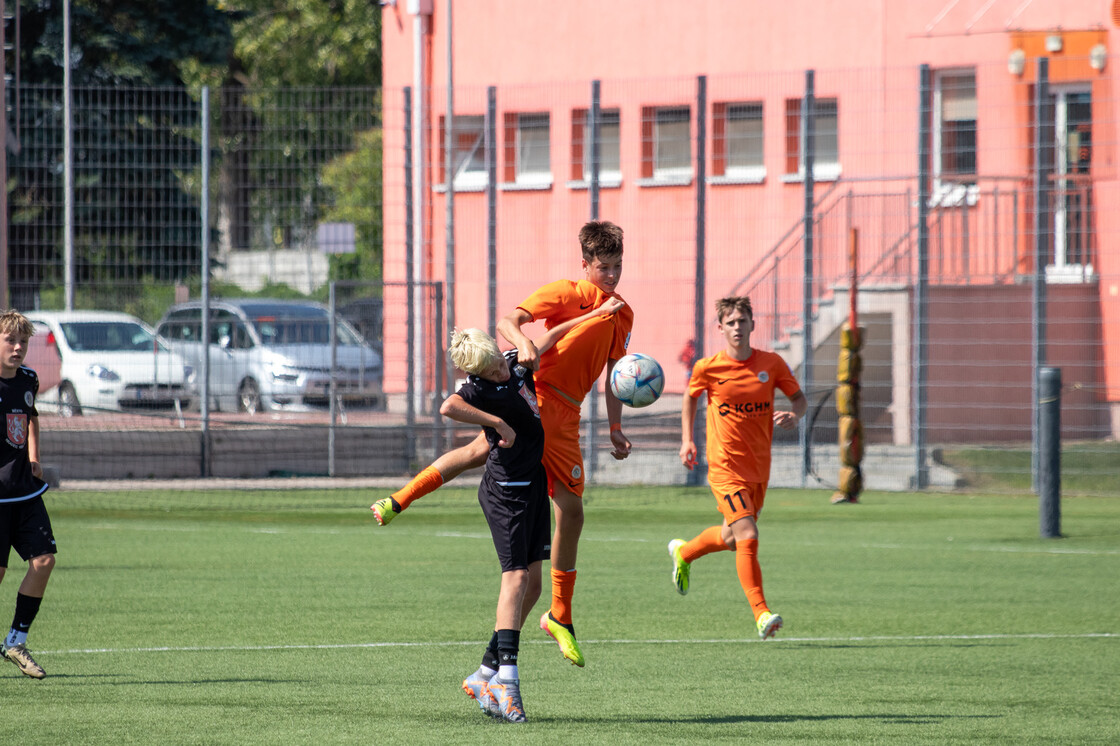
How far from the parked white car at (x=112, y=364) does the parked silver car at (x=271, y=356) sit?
0.77 feet

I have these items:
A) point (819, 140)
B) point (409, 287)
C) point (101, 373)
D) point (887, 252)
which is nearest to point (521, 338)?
point (409, 287)

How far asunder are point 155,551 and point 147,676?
5.19 metres

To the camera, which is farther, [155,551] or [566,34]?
[566,34]

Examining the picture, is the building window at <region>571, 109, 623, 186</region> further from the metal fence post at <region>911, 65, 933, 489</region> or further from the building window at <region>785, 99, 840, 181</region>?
the metal fence post at <region>911, 65, 933, 489</region>

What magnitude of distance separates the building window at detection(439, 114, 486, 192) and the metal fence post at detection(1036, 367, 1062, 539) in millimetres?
7864

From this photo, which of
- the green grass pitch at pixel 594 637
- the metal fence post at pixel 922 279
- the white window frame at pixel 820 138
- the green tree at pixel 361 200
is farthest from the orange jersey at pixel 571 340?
the white window frame at pixel 820 138

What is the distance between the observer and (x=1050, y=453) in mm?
13125

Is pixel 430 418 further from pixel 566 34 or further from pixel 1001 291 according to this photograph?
pixel 566 34

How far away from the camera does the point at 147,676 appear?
765 centimetres

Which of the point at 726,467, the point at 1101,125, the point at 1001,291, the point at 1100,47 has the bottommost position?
the point at 726,467

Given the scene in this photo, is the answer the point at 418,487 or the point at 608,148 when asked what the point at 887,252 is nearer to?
the point at 608,148

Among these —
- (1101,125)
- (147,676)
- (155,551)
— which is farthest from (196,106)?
(147,676)

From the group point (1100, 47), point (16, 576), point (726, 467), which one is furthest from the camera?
point (1100, 47)

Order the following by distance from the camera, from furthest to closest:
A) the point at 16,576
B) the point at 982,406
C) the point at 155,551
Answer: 1. the point at 982,406
2. the point at 155,551
3. the point at 16,576
